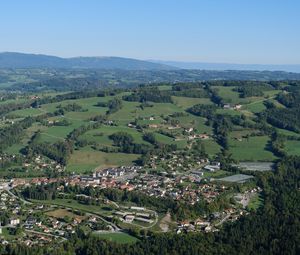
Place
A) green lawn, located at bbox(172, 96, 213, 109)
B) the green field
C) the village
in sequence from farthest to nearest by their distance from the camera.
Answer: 1. green lawn, located at bbox(172, 96, 213, 109)
2. the village
3. the green field

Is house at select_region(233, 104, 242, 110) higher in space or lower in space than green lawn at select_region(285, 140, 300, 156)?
higher

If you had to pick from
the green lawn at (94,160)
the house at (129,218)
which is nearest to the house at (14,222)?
the house at (129,218)

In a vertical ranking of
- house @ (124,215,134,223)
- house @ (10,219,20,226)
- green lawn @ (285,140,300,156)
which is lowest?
house @ (10,219,20,226)

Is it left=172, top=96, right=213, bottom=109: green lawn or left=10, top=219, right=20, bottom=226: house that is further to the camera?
left=172, top=96, right=213, bottom=109: green lawn

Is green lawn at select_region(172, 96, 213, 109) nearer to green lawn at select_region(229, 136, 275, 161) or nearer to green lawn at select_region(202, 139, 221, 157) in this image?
green lawn at select_region(202, 139, 221, 157)

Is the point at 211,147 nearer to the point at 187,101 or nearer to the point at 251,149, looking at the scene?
the point at 251,149

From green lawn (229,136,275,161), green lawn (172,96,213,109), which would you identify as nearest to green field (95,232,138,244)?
green lawn (229,136,275,161)

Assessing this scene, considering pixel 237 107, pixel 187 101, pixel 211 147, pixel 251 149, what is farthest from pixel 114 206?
pixel 187 101

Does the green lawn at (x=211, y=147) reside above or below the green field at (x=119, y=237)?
above

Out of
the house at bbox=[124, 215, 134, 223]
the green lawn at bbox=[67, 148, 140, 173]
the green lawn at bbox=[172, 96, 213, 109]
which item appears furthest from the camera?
the green lawn at bbox=[172, 96, 213, 109]

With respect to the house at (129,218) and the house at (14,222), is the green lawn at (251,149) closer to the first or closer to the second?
the house at (129,218)

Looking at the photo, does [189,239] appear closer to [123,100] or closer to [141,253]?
[141,253]
